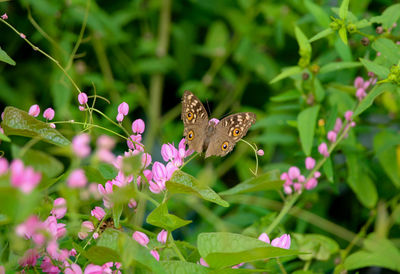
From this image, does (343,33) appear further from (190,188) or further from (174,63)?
(174,63)

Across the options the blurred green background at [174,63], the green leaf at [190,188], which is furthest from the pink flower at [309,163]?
the blurred green background at [174,63]

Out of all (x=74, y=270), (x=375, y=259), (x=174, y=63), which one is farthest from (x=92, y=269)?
(x=174, y=63)

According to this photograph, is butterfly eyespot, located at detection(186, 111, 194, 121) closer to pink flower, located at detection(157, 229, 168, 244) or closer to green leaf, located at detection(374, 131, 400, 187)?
pink flower, located at detection(157, 229, 168, 244)

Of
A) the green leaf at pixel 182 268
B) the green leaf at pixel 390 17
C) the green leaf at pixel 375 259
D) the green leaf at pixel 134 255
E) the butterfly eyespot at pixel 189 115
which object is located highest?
the green leaf at pixel 390 17

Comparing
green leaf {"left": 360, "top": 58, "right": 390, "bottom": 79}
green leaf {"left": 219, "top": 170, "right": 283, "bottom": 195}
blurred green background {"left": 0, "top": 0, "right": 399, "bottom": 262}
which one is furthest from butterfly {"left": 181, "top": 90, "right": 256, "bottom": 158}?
blurred green background {"left": 0, "top": 0, "right": 399, "bottom": 262}

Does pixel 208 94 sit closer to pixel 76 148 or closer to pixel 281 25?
pixel 281 25

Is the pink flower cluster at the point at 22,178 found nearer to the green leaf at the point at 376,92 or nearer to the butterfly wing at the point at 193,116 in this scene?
the butterfly wing at the point at 193,116
